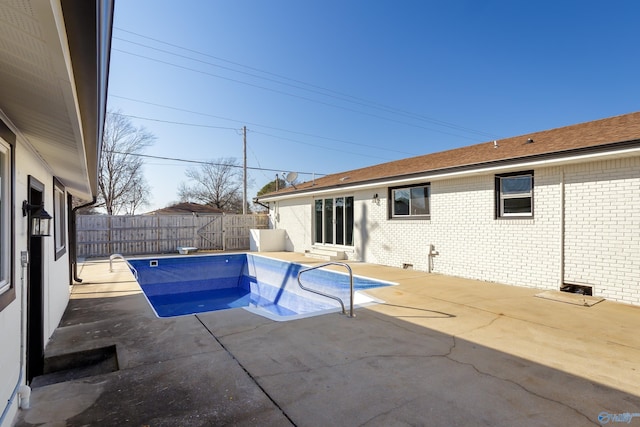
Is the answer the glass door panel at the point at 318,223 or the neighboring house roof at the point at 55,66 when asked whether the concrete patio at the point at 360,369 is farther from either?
the glass door panel at the point at 318,223

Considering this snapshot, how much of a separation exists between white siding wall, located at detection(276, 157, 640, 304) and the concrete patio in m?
0.96

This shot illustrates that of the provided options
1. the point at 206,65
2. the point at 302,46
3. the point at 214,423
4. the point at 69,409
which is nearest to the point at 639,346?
the point at 214,423

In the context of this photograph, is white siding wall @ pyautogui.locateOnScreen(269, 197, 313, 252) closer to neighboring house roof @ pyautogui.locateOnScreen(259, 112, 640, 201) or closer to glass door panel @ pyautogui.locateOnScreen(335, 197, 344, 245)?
glass door panel @ pyautogui.locateOnScreen(335, 197, 344, 245)

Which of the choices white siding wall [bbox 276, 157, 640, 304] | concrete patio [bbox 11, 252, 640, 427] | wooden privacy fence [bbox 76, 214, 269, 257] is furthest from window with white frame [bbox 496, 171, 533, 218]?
wooden privacy fence [bbox 76, 214, 269, 257]

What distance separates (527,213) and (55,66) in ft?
28.3

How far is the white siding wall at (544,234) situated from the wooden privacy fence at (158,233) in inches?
388

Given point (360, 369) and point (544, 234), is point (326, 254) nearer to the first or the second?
point (544, 234)

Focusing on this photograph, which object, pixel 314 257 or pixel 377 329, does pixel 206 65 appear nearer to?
pixel 314 257

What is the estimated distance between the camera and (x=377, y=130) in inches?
987

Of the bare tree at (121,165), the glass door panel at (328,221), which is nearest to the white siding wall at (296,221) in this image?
the glass door panel at (328,221)

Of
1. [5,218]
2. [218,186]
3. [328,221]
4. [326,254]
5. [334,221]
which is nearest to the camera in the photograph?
[5,218]

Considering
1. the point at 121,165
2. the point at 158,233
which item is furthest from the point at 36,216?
the point at 121,165

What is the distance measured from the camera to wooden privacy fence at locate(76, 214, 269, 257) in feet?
48.8

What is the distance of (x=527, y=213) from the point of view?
761 centimetres
